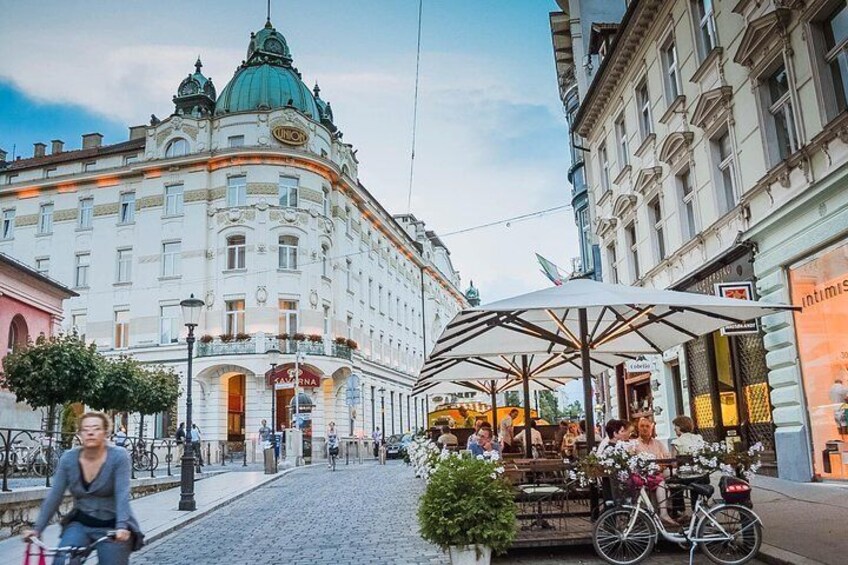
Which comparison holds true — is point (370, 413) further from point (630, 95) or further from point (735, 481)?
point (735, 481)

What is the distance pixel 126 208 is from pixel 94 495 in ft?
137

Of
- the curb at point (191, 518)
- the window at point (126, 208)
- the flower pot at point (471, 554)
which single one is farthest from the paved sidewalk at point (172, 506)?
the window at point (126, 208)

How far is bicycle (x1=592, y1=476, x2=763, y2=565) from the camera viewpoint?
7094 mm

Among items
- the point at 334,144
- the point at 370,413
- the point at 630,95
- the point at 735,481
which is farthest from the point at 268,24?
the point at 735,481

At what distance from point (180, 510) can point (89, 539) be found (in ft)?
32.9

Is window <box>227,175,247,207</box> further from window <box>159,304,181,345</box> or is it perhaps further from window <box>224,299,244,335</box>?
window <box>159,304,181,345</box>

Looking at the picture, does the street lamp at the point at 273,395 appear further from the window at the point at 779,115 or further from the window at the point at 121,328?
the window at the point at 779,115

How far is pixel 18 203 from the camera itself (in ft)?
149

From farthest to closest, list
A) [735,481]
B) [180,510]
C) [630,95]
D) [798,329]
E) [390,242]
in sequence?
[390,242] < [630,95] < [180,510] < [798,329] < [735,481]

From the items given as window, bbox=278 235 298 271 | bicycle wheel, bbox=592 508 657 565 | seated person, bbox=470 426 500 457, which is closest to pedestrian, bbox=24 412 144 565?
bicycle wheel, bbox=592 508 657 565

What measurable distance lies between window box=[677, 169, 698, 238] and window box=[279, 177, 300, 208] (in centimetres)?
2713

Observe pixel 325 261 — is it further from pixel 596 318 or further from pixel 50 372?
pixel 596 318

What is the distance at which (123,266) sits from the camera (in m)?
43.1

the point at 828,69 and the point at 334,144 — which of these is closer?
the point at 828,69
